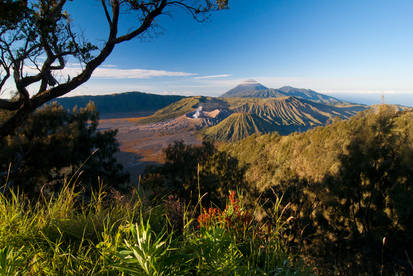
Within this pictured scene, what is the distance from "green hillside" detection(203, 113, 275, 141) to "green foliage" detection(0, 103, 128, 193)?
298 ft

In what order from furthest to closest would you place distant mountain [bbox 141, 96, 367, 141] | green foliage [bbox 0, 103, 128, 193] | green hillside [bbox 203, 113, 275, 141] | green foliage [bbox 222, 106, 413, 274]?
distant mountain [bbox 141, 96, 367, 141], green hillside [bbox 203, 113, 275, 141], green foliage [bbox 0, 103, 128, 193], green foliage [bbox 222, 106, 413, 274]

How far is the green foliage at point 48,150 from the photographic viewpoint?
8461mm

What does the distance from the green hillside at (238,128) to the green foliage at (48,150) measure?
90853 millimetres

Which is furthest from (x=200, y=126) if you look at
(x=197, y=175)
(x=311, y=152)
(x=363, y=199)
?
(x=363, y=199)

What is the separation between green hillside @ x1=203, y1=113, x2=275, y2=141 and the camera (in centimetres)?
10757

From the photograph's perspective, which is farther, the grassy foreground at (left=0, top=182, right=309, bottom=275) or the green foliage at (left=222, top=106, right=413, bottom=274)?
the green foliage at (left=222, top=106, right=413, bottom=274)

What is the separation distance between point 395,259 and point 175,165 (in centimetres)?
1370

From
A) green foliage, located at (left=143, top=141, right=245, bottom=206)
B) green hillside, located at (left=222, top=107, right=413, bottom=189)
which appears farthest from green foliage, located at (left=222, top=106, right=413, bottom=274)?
green foliage, located at (left=143, top=141, right=245, bottom=206)

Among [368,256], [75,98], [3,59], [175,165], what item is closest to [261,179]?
[368,256]

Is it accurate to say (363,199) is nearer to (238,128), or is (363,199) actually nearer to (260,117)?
(238,128)

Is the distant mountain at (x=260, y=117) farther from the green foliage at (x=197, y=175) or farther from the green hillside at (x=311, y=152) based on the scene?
the green hillside at (x=311, y=152)

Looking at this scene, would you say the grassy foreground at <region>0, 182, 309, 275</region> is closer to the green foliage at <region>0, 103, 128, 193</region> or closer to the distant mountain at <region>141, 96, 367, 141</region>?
the green foliage at <region>0, 103, 128, 193</region>

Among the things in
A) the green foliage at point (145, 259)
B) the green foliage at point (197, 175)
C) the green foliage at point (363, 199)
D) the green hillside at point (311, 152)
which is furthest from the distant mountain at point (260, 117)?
the green foliage at point (145, 259)

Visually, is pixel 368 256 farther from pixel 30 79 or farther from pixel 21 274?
pixel 30 79
